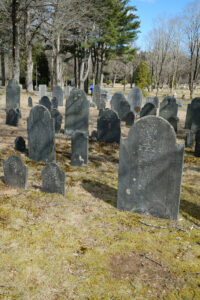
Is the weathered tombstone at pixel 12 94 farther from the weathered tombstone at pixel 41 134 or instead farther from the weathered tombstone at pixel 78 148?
the weathered tombstone at pixel 78 148

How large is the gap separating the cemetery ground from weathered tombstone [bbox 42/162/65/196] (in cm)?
13

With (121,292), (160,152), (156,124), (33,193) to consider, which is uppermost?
(156,124)

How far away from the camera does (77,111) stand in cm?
1035

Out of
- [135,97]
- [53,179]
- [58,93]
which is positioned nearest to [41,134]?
[53,179]

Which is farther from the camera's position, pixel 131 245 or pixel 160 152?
pixel 160 152

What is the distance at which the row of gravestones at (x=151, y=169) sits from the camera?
456 centimetres

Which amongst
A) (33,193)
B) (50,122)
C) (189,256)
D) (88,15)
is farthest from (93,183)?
(88,15)

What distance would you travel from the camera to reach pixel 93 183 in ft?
20.6

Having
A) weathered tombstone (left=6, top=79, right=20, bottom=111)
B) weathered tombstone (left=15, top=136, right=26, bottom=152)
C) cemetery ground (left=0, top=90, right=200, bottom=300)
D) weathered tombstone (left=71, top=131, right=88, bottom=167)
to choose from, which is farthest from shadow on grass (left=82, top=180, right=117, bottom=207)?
weathered tombstone (left=6, top=79, right=20, bottom=111)

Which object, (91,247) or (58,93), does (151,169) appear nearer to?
(91,247)

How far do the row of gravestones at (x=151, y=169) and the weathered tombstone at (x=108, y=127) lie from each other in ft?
17.0

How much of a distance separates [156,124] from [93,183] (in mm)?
2420

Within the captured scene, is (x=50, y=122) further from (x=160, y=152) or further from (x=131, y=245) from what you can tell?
(x=131, y=245)

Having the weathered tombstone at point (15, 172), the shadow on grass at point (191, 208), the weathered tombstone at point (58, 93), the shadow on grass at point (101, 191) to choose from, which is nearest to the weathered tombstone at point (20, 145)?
the weathered tombstone at point (15, 172)
